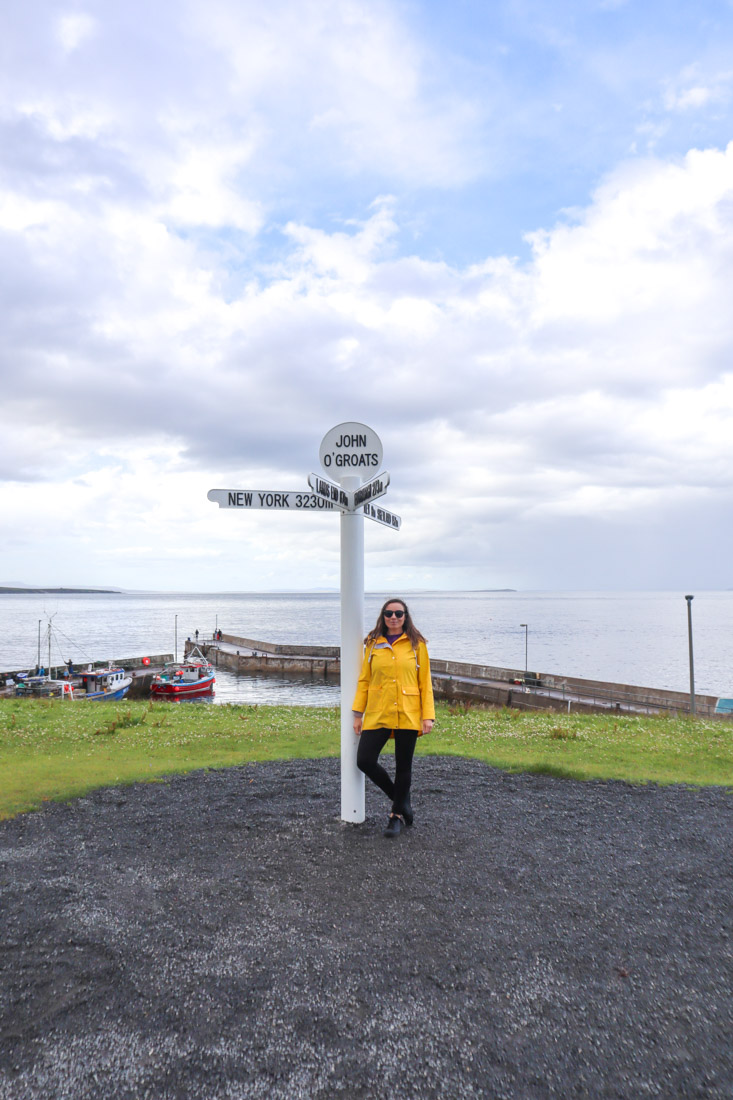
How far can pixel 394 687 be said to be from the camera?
5461 millimetres

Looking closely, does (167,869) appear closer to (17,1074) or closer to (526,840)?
(17,1074)

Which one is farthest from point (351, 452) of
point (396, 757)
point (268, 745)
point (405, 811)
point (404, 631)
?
Result: point (268, 745)

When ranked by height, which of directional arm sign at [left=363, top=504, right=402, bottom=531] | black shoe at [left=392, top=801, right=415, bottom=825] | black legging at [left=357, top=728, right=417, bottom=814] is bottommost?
black shoe at [left=392, top=801, right=415, bottom=825]

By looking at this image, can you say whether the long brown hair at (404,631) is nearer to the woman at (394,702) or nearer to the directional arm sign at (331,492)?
the woman at (394,702)

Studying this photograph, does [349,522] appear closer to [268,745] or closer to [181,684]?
[268,745]

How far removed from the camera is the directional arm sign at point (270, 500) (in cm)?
570

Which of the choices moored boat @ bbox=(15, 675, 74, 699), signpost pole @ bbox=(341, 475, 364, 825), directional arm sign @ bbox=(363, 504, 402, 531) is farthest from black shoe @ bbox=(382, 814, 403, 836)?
moored boat @ bbox=(15, 675, 74, 699)

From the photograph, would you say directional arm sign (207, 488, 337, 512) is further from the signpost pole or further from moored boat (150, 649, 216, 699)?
moored boat (150, 649, 216, 699)

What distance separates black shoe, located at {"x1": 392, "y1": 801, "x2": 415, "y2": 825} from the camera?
18.2 ft

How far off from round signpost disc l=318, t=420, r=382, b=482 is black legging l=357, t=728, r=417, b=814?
227 cm

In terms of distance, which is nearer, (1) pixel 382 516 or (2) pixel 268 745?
(1) pixel 382 516

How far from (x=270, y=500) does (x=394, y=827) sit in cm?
302

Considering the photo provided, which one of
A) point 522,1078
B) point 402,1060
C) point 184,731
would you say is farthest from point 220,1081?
point 184,731

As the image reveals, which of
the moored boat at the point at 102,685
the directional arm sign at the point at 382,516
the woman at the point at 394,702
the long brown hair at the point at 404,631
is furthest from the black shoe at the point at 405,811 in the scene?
the moored boat at the point at 102,685
